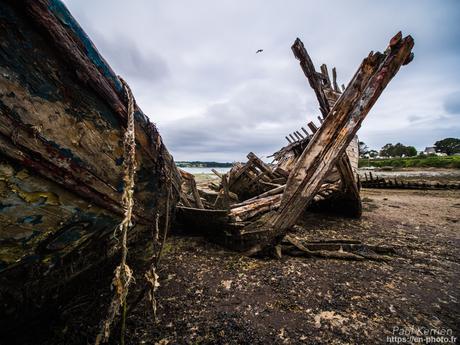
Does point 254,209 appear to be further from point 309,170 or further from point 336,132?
point 336,132

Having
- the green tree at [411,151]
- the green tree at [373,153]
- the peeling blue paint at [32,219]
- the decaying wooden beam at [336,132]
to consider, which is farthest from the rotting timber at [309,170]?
the green tree at [373,153]

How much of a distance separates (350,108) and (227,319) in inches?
118

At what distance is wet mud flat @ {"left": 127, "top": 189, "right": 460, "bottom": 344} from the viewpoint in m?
2.10

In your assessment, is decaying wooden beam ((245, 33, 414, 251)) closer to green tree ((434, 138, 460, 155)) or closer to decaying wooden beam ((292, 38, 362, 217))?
decaying wooden beam ((292, 38, 362, 217))

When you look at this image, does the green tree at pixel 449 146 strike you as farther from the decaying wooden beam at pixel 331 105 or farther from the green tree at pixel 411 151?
the decaying wooden beam at pixel 331 105

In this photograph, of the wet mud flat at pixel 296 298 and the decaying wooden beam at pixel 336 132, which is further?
the decaying wooden beam at pixel 336 132

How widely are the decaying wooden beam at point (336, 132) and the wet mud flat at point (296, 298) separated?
27.0 inches

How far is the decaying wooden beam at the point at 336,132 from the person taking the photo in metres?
3.07

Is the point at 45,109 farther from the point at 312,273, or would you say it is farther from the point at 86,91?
the point at 312,273

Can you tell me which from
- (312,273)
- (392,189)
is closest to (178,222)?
(312,273)

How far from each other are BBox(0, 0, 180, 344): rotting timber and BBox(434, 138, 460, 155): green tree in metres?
97.3

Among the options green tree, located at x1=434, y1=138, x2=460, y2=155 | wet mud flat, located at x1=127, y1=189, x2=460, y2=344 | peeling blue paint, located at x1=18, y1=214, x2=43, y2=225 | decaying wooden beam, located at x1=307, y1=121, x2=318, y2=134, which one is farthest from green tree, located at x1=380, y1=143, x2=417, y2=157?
peeling blue paint, located at x1=18, y1=214, x2=43, y2=225

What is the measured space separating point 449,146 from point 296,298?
98.5 meters

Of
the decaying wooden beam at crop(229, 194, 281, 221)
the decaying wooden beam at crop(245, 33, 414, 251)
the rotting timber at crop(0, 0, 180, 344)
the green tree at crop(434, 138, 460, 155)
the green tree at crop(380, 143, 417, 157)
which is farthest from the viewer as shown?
the green tree at crop(380, 143, 417, 157)
